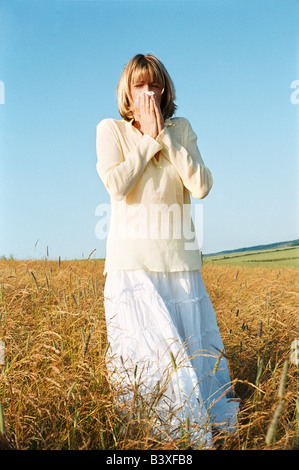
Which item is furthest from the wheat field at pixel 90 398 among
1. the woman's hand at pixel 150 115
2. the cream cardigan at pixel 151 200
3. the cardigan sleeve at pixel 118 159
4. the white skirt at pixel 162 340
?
the woman's hand at pixel 150 115

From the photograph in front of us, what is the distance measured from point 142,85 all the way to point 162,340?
1.38 m

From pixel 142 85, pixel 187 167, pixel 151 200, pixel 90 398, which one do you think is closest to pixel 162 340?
pixel 90 398

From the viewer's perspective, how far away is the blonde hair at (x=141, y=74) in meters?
2.20

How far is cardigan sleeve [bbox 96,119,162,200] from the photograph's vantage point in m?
2.04

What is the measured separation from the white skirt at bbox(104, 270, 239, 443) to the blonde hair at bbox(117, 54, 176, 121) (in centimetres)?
98

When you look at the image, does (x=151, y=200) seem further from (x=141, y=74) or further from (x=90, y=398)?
(x=90, y=398)

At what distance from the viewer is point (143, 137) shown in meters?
2.14

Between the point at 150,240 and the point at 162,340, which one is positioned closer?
the point at 162,340

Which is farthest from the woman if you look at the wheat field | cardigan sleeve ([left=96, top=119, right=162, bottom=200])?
the wheat field

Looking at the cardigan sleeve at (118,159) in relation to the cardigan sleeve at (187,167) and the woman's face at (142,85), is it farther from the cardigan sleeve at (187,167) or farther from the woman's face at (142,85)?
the woman's face at (142,85)

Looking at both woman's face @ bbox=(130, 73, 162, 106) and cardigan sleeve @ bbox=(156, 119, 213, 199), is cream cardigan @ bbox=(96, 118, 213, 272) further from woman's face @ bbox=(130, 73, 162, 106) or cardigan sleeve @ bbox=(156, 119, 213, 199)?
woman's face @ bbox=(130, 73, 162, 106)

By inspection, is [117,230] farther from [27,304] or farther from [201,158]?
[27,304]

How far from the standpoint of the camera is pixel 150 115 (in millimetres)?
2158
